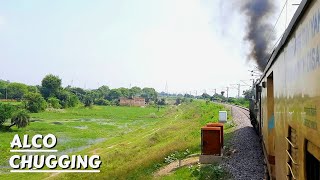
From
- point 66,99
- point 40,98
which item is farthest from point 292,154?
point 66,99

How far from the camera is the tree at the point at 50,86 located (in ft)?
366

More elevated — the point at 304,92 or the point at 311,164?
the point at 304,92

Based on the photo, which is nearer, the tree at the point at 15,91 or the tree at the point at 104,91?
the tree at the point at 15,91

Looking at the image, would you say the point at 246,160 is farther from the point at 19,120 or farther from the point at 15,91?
the point at 15,91

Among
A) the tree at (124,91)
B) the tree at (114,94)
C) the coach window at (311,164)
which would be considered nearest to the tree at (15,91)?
the tree at (114,94)

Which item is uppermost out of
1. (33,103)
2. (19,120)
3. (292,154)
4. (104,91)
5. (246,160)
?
(104,91)

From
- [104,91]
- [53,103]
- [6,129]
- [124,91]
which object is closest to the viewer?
[6,129]

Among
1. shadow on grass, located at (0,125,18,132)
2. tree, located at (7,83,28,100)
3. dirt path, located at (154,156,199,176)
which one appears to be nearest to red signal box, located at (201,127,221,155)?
dirt path, located at (154,156,199,176)

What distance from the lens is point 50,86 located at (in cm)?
11244

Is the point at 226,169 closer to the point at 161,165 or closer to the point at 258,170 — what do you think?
the point at 258,170

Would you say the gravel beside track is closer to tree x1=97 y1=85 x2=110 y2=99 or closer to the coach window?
the coach window

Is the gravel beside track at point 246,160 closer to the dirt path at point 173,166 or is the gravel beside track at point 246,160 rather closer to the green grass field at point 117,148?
the dirt path at point 173,166

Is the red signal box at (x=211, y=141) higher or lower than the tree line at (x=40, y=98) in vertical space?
lower

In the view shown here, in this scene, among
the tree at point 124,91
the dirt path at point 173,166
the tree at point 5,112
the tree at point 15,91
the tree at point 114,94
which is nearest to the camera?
the dirt path at point 173,166
